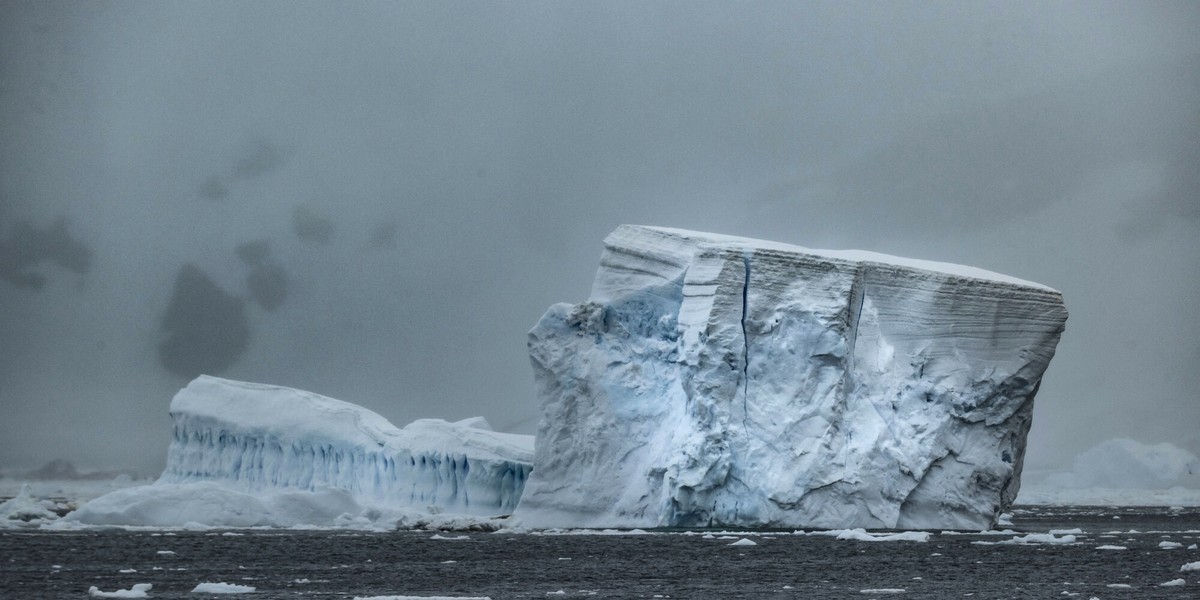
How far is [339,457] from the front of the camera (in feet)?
72.2

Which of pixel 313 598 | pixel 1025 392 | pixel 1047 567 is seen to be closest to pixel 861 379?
pixel 1025 392

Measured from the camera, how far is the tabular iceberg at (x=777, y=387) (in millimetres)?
18359

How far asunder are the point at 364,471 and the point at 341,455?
0.47m

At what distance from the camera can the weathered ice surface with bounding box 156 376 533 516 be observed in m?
21.8

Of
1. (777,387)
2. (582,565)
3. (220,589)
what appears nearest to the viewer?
(220,589)

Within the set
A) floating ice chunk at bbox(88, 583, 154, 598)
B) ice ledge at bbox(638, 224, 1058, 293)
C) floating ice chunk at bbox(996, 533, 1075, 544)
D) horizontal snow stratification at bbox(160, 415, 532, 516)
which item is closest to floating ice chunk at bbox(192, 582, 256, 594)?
floating ice chunk at bbox(88, 583, 154, 598)

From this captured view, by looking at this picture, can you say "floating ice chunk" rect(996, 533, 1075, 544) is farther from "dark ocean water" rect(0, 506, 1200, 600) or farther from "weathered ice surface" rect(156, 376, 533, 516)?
"weathered ice surface" rect(156, 376, 533, 516)

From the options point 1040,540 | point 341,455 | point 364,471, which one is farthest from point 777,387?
point 341,455

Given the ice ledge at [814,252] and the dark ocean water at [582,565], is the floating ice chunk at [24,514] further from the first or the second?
the ice ledge at [814,252]

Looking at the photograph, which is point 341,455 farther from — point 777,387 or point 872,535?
point 872,535

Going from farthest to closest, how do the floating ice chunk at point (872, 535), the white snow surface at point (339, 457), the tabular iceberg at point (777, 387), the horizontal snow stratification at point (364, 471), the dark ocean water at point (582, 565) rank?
the horizontal snow stratification at point (364, 471) → the white snow surface at point (339, 457) → the tabular iceberg at point (777, 387) → the floating ice chunk at point (872, 535) → the dark ocean water at point (582, 565)

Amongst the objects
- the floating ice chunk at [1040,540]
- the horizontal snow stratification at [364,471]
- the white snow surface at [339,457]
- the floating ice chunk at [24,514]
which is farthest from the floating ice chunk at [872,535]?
the floating ice chunk at [24,514]

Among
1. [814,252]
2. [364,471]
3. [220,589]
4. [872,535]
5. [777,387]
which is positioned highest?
[814,252]

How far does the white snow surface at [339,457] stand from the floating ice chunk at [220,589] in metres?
9.71
